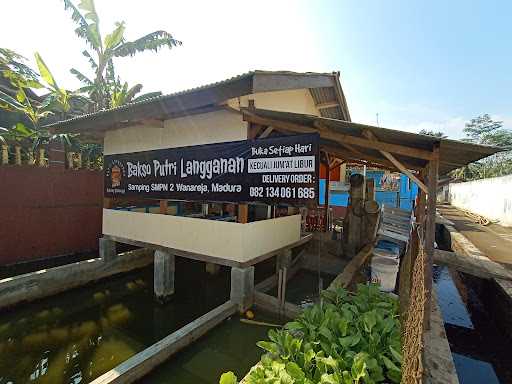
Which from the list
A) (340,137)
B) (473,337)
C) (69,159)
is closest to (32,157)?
(69,159)

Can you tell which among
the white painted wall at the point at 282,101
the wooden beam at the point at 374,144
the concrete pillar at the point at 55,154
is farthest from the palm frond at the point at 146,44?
the wooden beam at the point at 374,144

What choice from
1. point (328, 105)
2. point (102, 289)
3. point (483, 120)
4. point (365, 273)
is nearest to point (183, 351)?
point (102, 289)

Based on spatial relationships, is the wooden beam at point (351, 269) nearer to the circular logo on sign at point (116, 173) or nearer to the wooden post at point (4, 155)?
the circular logo on sign at point (116, 173)

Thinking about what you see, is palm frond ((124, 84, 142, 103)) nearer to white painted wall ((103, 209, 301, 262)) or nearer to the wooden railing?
the wooden railing

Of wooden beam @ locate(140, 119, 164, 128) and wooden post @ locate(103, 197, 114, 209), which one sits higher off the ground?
wooden beam @ locate(140, 119, 164, 128)

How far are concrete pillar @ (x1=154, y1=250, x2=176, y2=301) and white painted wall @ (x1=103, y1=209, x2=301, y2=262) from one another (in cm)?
38

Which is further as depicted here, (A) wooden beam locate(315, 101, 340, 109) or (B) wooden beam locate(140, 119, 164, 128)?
(A) wooden beam locate(315, 101, 340, 109)

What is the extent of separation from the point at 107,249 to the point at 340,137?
27.4ft

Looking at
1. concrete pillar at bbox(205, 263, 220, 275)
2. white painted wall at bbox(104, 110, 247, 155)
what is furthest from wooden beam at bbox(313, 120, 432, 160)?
concrete pillar at bbox(205, 263, 220, 275)

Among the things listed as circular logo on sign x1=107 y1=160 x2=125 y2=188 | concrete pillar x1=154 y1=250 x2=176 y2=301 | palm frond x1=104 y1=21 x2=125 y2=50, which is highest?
palm frond x1=104 y1=21 x2=125 y2=50

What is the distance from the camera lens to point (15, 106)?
10984 mm

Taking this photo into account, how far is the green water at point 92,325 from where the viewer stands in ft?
17.4

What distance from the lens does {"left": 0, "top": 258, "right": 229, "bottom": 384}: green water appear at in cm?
532

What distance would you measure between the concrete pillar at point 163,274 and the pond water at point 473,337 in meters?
7.31
